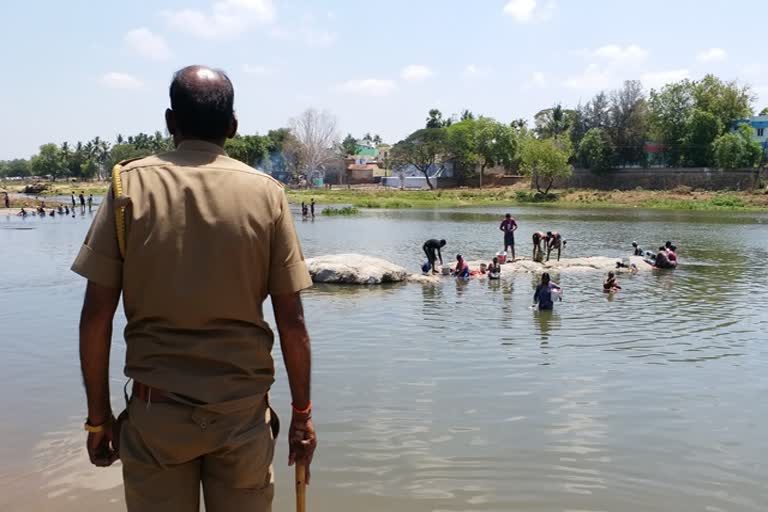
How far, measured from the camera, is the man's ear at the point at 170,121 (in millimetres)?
2821

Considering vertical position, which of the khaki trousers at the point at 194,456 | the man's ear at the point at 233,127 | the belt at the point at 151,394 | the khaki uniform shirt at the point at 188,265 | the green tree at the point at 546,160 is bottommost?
the khaki trousers at the point at 194,456

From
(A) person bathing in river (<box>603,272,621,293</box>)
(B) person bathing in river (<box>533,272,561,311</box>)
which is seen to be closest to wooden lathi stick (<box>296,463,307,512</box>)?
(B) person bathing in river (<box>533,272,561,311</box>)

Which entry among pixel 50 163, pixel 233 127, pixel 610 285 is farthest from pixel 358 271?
pixel 50 163

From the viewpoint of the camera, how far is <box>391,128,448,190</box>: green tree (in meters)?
101

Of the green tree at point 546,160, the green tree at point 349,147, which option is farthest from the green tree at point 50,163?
the green tree at point 546,160

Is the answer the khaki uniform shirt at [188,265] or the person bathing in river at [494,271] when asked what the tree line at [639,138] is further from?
the khaki uniform shirt at [188,265]

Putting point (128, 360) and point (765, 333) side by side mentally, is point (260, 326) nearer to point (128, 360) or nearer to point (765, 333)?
point (128, 360)

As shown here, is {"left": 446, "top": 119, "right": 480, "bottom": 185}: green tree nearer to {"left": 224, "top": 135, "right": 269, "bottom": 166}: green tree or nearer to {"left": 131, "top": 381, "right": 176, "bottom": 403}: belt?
{"left": 224, "top": 135, "right": 269, "bottom": 166}: green tree

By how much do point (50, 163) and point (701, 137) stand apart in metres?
141

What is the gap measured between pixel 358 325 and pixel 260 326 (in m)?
10.3

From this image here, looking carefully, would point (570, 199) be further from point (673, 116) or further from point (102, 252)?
point (102, 252)

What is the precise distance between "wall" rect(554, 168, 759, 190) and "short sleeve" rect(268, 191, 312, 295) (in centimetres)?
7952

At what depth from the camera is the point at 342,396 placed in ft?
27.3

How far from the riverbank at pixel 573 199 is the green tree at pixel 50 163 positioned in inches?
3773
